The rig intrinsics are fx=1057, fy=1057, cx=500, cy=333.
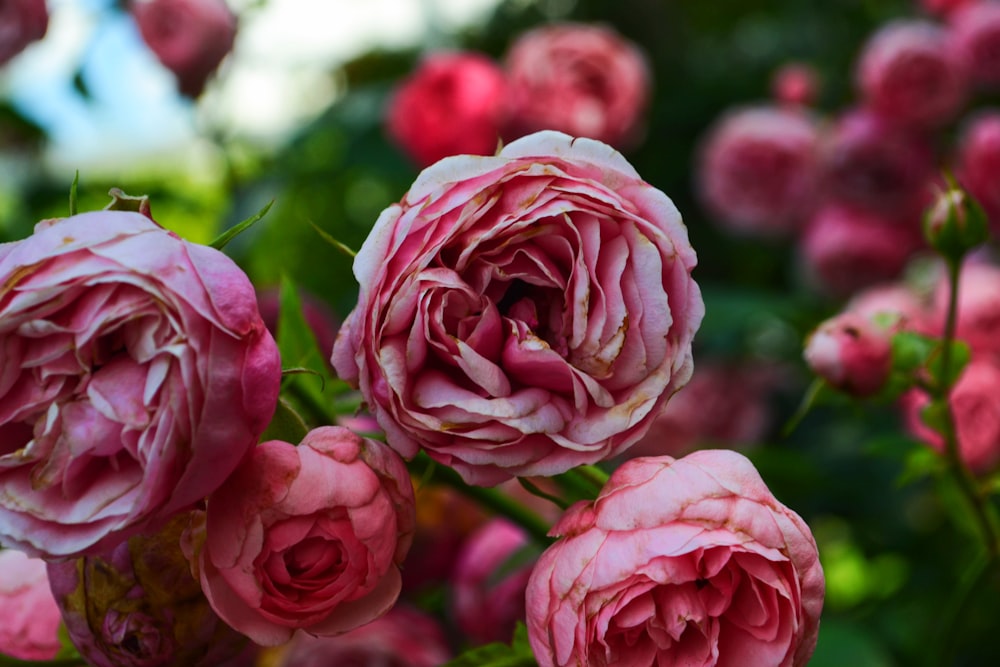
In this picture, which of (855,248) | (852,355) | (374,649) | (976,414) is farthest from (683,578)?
(855,248)

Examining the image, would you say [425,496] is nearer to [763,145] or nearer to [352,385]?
[352,385]

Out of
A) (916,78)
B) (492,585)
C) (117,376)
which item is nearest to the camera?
(117,376)

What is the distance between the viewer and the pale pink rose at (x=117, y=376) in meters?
0.29

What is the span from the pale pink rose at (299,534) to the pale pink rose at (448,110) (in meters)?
0.71

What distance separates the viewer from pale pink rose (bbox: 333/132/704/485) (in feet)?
1.05

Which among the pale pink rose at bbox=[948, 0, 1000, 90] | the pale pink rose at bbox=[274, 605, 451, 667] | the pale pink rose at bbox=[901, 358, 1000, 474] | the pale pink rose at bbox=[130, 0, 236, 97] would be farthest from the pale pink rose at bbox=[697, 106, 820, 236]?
the pale pink rose at bbox=[274, 605, 451, 667]

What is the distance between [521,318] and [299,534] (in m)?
0.10

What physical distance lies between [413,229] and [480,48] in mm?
1112

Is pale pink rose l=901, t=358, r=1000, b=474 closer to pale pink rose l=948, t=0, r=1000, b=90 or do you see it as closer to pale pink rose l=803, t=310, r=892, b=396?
pale pink rose l=803, t=310, r=892, b=396

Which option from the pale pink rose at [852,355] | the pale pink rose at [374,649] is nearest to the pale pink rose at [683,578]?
the pale pink rose at [852,355]

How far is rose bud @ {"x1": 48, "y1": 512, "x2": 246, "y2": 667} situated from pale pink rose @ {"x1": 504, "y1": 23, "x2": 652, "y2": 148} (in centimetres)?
76

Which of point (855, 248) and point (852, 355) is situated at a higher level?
point (852, 355)

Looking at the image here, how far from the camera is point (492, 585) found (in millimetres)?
545

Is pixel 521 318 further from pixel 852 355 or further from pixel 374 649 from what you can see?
pixel 374 649
